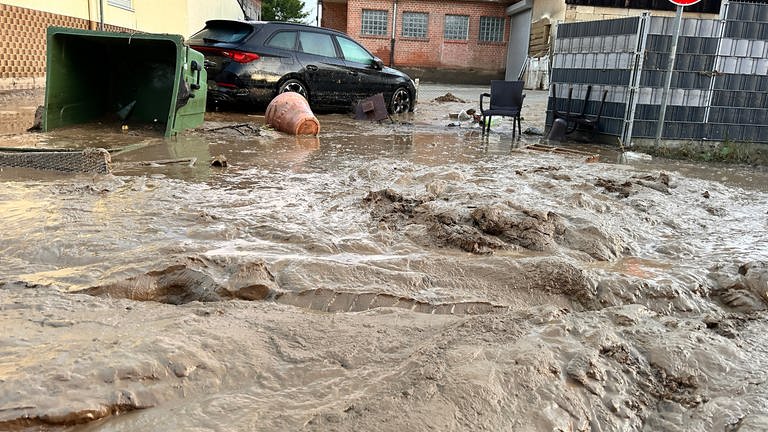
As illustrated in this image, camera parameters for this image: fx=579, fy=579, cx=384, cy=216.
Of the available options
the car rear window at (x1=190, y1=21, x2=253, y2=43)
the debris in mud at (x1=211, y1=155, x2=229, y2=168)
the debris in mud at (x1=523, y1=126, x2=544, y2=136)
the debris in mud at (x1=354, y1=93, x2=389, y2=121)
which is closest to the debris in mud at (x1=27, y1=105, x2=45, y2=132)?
the debris in mud at (x1=211, y1=155, x2=229, y2=168)

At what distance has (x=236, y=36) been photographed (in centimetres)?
959

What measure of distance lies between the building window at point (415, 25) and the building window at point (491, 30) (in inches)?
113

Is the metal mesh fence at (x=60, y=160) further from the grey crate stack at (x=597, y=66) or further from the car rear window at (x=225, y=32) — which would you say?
the grey crate stack at (x=597, y=66)

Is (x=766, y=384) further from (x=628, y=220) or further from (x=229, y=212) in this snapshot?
(x=229, y=212)

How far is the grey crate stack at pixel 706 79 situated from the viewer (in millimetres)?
8133

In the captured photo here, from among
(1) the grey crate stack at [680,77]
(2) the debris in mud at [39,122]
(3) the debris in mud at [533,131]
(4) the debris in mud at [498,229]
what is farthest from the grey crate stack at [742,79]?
(2) the debris in mud at [39,122]

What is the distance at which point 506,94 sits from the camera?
9523mm

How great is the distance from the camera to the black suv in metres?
9.34

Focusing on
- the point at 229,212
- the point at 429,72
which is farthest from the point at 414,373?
the point at 429,72

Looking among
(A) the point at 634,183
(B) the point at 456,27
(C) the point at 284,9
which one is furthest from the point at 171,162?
(C) the point at 284,9

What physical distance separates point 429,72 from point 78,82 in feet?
76.3

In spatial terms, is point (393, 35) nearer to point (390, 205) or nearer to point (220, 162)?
point (220, 162)

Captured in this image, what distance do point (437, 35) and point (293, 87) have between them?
67.0ft

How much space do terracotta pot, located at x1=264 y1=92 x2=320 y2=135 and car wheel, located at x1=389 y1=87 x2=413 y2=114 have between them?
370 centimetres
